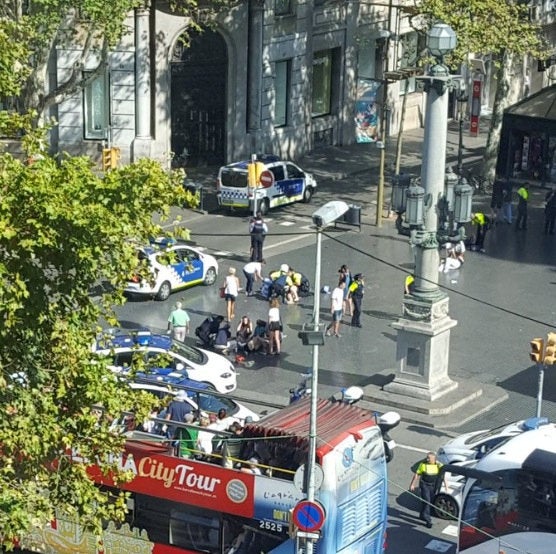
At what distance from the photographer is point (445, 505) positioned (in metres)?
25.3

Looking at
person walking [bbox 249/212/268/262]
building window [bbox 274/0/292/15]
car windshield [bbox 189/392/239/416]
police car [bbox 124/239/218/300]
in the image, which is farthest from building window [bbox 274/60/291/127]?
car windshield [bbox 189/392/239/416]

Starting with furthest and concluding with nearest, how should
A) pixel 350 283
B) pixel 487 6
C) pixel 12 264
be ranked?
1. pixel 487 6
2. pixel 350 283
3. pixel 12 264

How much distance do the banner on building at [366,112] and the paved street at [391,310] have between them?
8864 millimetres

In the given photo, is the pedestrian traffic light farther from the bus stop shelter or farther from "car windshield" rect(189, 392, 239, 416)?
the bus stop shelter

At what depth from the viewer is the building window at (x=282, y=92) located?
5504cm

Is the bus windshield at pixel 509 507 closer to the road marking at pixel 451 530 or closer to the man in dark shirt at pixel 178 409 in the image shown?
the road marking at pixel 451 530

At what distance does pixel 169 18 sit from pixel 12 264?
1362 inches

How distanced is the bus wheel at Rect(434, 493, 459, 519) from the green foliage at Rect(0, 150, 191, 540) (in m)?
8.86

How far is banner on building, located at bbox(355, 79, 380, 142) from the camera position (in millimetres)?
60344

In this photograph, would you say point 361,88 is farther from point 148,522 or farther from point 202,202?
point 148,522

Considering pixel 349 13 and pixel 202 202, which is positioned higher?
pixel 349 13

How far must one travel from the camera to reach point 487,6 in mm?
46219

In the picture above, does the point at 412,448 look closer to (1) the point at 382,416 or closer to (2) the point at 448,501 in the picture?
(1) the point at 382,416

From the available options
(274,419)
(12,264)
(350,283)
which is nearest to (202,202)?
(350,283)
